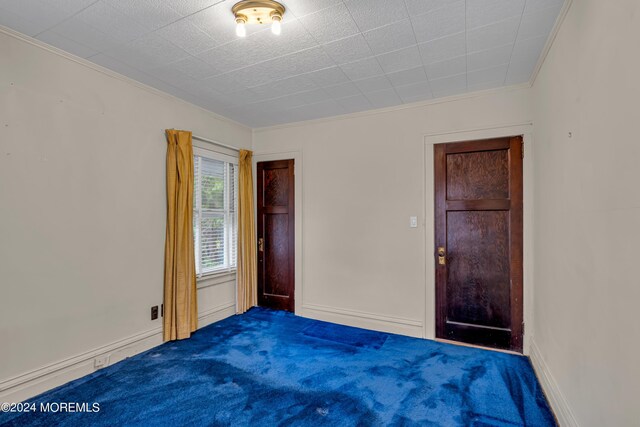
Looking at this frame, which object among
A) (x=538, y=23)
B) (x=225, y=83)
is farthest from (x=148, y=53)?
(x=538, y=23)

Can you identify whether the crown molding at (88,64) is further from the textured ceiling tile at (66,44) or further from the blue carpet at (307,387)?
the blue carpet at (307,387)

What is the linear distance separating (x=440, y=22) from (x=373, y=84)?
971 mm

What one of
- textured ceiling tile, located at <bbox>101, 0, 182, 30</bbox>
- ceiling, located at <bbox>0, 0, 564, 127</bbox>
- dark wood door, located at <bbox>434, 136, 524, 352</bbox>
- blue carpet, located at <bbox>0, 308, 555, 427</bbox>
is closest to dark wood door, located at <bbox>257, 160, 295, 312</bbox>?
blue carpet, located at <bbox>0, 308, 555, 427</bbox>

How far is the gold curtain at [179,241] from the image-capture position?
10.3ft

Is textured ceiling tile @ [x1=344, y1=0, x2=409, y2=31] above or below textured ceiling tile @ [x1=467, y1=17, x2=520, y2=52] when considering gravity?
above

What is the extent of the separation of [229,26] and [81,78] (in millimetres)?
1423

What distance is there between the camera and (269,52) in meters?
2.39

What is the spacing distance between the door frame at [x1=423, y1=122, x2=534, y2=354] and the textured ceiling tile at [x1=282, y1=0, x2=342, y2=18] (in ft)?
6.21

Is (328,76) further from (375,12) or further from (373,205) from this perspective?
(373,205)

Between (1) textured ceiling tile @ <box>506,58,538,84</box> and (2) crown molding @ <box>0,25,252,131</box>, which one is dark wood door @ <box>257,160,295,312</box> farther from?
(1) textured ceiling tile @ <box>506,58,538,84</box>

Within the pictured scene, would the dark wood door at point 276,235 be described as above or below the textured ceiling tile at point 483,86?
below

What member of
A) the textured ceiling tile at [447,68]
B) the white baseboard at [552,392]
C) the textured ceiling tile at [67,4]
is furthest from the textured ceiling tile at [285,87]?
the white baseboard at [552,392]

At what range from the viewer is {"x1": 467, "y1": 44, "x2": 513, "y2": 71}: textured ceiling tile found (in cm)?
235

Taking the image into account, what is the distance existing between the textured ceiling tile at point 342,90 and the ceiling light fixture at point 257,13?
1.12 meters
